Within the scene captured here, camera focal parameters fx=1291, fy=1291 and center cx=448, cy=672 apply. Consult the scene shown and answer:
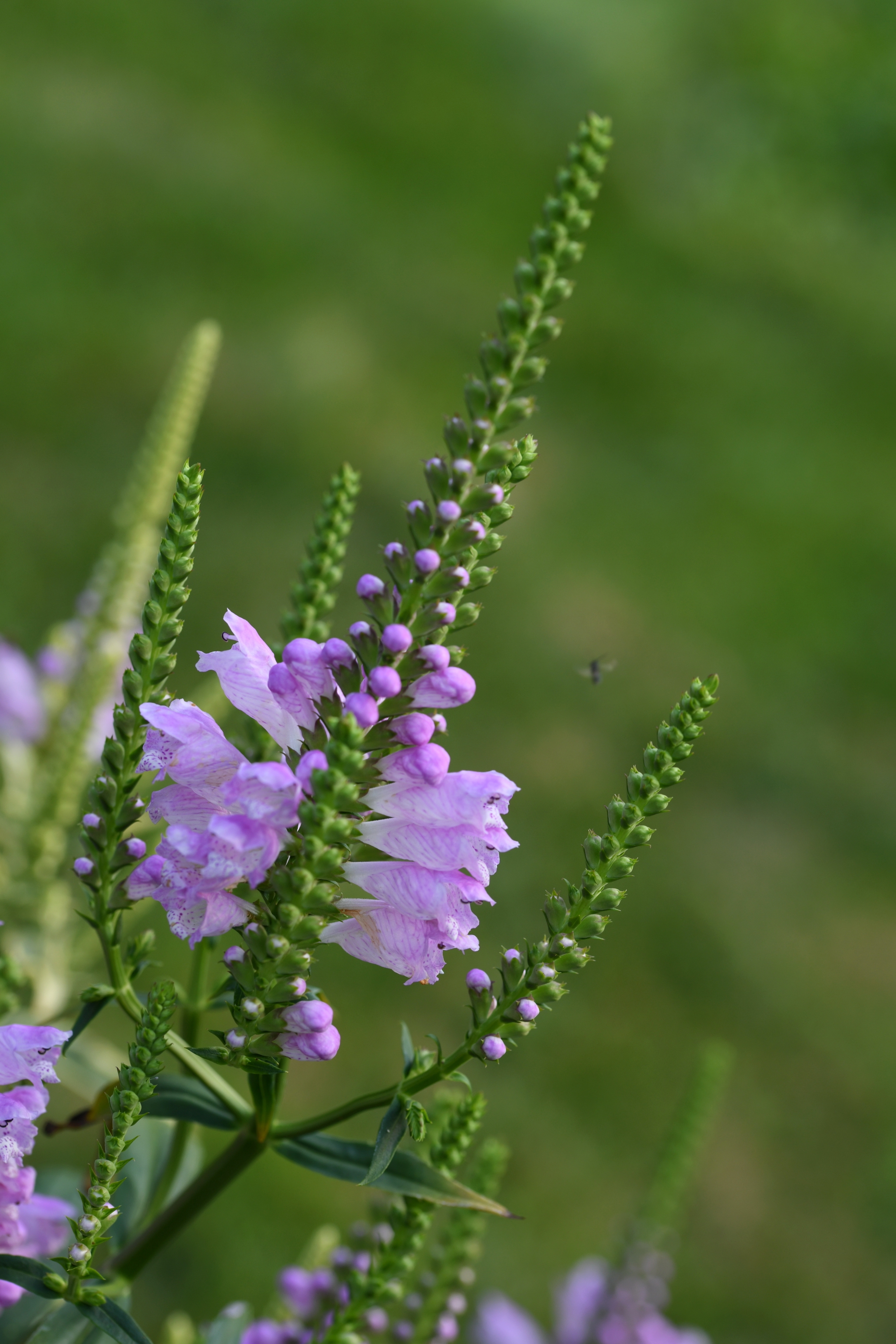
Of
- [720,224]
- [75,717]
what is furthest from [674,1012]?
[720,224]

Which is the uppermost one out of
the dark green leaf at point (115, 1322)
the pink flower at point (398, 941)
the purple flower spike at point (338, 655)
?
the purple flower spike at point (338, 655)

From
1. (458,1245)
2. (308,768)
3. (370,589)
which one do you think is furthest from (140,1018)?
(458,1245)

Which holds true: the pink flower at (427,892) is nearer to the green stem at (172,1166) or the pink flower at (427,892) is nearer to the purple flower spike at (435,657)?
the purple flower spike at (435,657)

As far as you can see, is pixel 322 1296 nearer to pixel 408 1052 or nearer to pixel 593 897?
pixel 408 1052

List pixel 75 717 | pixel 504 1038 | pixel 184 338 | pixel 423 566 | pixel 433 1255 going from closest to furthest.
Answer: pixel 423 566, pixel 504 1038, pixel 433 1255, pixel 75 717, pixel 184 338

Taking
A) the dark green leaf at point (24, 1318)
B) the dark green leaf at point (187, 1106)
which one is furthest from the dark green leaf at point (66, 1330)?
the dark green leaf at point (187, 1106)

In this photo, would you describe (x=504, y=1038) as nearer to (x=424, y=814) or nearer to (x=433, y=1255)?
(x=424, y=814)
